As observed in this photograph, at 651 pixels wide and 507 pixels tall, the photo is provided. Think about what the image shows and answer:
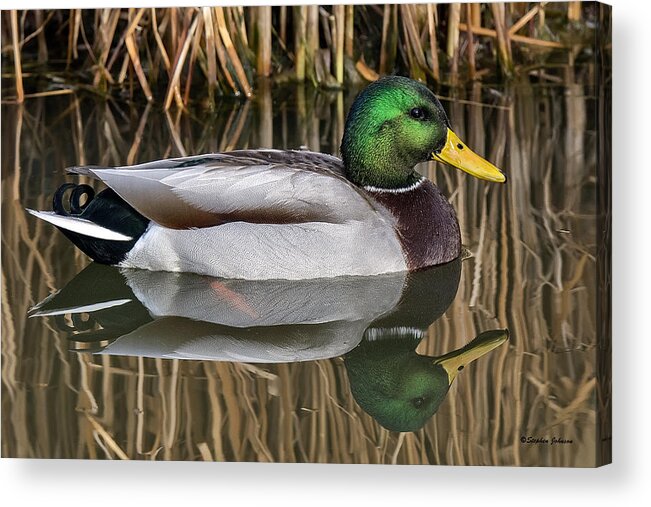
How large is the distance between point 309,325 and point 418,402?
73cm

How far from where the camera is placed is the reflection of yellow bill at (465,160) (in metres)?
7.71

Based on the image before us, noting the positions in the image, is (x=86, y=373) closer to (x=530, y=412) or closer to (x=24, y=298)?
(x=24, y=298)

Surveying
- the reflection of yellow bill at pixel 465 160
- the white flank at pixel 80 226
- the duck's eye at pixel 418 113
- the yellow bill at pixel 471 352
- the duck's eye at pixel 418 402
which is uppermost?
the duck's eye at pixel 418 113

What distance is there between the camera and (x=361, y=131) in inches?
310

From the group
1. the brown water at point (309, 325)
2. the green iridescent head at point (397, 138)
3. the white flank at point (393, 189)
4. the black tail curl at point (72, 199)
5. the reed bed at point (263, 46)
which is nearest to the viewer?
the brown water at point (309, 325)

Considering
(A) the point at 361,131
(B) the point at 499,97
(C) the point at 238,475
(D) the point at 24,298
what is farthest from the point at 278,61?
(C) the point at 238,475

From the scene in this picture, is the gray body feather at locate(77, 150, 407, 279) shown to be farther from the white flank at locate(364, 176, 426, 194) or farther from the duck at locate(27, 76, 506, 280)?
the white flank at locate(364, 176, 426, 194)

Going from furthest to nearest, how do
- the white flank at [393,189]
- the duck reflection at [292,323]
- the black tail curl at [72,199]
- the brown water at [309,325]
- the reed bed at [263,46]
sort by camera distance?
the white flank at [393,189] < the black tail curl at [72,199] < the reed bed at [263,46] < the duck reflection at [292,323] < the brown water at [309,325]

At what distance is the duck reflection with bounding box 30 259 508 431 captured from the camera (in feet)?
22.5

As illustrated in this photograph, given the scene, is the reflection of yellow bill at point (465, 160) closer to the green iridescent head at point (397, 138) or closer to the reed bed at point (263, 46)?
the green iridescent head at point (397, 138)

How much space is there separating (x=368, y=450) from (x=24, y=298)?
62.7 inches

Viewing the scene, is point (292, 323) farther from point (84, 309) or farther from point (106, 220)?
point (106, 220)

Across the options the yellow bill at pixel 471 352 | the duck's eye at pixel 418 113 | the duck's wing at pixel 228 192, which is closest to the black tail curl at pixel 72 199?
the duck's wing at pixel 228 192

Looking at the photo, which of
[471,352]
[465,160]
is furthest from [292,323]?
[465,160]
